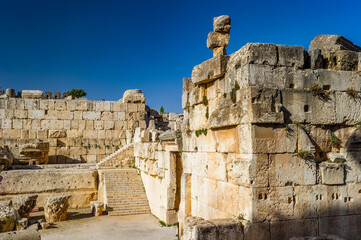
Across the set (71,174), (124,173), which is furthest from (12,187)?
(124,173)

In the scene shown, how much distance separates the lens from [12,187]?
1338 cm

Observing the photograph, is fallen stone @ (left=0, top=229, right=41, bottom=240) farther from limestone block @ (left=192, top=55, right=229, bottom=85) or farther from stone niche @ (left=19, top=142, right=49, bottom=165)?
stone niche @ (left=19, top=142, right=49, bottom=165)

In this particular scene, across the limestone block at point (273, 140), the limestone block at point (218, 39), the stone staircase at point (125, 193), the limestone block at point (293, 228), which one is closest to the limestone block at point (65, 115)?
the stone staircase at point (125, 193)

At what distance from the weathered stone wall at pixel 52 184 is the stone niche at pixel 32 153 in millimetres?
2951

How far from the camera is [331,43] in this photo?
6.98m

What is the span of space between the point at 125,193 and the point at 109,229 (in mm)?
2989

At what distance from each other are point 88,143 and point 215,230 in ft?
50.5

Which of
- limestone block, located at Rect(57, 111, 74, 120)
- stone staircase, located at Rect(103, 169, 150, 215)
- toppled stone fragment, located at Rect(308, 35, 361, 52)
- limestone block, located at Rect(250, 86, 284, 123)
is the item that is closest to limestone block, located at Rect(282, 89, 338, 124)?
limestone block, located at Rect(250, 86, 284, 123)

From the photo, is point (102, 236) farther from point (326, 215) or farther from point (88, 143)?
point (88, 143)

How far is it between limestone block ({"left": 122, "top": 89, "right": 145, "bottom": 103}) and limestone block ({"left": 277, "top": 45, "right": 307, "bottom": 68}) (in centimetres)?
1544

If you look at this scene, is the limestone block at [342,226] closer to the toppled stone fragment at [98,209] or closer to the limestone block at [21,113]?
the toppled stone fragment at [98,209]

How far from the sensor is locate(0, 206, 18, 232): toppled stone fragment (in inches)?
381

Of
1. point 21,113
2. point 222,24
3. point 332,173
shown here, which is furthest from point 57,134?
point 332,173

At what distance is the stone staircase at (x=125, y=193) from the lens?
12.5 metres
